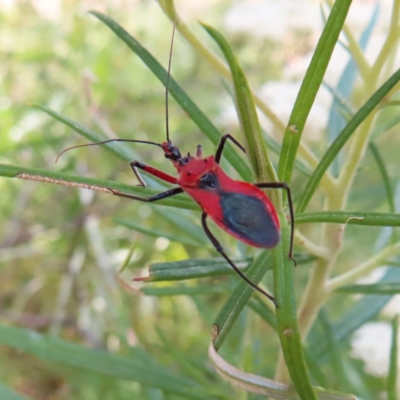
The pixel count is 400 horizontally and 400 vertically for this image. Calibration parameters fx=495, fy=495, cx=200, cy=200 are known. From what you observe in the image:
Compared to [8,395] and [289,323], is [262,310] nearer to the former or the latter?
[289,323]

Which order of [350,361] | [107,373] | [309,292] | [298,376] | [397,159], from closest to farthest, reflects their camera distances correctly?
[298,376]
[309,292]
[107,373]
[350,361]
[397,159]

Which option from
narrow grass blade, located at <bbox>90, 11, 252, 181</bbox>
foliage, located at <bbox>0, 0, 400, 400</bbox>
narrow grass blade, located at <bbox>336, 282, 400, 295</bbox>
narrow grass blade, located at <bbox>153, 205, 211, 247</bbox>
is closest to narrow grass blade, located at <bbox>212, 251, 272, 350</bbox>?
foliage, located at <bbox>0, 0, 400, 400</bbox>

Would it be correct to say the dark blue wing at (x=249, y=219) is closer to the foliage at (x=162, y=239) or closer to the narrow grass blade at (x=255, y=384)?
the foliage at (x=162, y=239)

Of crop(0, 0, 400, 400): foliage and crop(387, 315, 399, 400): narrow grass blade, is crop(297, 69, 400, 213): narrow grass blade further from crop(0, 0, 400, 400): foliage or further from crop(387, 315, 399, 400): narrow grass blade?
crop(387, 315, 399, 400): narrow grass blade

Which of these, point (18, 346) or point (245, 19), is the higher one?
point (245, 19)

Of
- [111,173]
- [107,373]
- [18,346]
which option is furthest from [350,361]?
[111,173]

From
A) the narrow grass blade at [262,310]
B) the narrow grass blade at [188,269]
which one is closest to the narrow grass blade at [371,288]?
the narrow grass blade at [262,310]

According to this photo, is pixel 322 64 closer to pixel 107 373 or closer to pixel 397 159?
pixel 107 373
